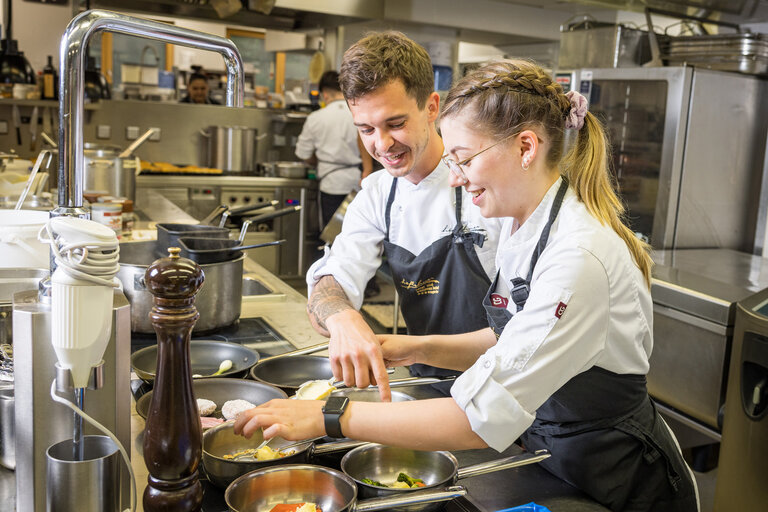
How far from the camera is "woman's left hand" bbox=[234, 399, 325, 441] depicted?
111 cm

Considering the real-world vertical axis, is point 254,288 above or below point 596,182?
below

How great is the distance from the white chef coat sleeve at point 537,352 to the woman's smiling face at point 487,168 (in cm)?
20

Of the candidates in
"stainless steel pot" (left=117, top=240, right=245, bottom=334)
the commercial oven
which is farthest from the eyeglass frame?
the commercial oven

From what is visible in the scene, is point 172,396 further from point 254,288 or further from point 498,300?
point 254,288

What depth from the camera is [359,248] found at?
201 cm

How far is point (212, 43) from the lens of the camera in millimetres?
1289

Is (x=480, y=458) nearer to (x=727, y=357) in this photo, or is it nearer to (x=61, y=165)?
(x=61, y=165)

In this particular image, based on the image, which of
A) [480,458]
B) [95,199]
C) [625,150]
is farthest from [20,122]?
[480,458]

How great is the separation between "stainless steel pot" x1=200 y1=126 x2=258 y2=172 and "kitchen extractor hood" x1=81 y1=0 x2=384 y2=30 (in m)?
0.92

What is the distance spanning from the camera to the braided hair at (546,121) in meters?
1.31

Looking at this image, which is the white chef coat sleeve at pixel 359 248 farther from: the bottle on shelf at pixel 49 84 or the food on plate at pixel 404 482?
the bottle on shelf at pixel 49 84

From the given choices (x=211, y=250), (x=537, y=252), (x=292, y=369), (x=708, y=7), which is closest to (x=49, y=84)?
(x=211, y=250)

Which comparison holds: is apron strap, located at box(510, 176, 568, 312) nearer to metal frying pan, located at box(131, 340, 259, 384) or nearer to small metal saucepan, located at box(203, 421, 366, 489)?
small metal saucepan, located at box(203, 421, 366, 489)

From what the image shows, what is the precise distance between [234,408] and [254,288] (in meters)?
1.19
